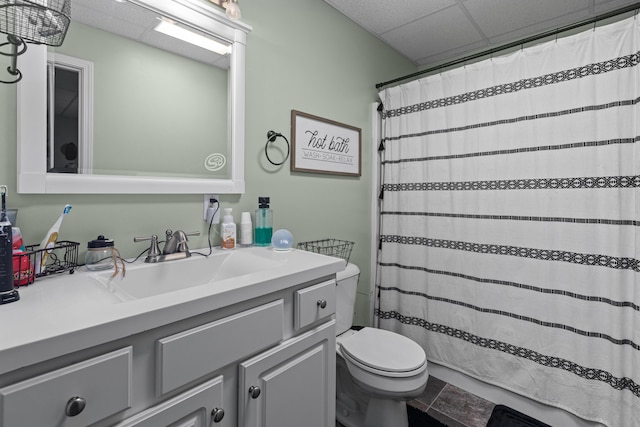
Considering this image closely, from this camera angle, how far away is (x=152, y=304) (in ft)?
2.27

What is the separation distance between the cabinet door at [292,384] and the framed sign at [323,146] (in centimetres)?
99

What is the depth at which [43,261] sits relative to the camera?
0.92 metres

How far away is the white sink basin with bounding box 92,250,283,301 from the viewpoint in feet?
3.21

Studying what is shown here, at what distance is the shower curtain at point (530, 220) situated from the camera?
141cm

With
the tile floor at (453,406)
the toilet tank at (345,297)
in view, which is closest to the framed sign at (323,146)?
the toilet tank at (345,297)

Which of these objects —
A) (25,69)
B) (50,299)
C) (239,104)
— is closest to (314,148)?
(239,104)

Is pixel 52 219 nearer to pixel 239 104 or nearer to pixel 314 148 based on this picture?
pixel 239 104

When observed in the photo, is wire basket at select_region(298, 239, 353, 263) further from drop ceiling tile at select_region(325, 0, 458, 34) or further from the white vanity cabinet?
drop ceiling tile at select_region(325, 0, 458, 34)

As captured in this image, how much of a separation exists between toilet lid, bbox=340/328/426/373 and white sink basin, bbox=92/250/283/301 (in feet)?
2.14

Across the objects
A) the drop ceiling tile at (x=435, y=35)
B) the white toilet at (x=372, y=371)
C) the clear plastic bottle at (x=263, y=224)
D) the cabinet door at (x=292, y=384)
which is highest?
the drop ceiling tile at (x=435, y=35)

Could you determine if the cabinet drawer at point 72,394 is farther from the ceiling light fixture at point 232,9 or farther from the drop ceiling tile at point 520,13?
the drop ceiling tile at point 520,13

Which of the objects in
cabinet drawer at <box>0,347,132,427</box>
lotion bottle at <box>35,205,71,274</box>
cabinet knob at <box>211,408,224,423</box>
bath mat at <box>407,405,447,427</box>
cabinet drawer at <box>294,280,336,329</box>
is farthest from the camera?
bath mat at <box>407,405,447,427</box>

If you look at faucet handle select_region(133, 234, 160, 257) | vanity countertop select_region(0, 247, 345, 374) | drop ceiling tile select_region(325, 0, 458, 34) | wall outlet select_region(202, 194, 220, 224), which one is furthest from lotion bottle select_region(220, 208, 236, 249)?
drop ceiling tile select_region(325, 0, 458, 34)

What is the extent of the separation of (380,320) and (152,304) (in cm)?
188
